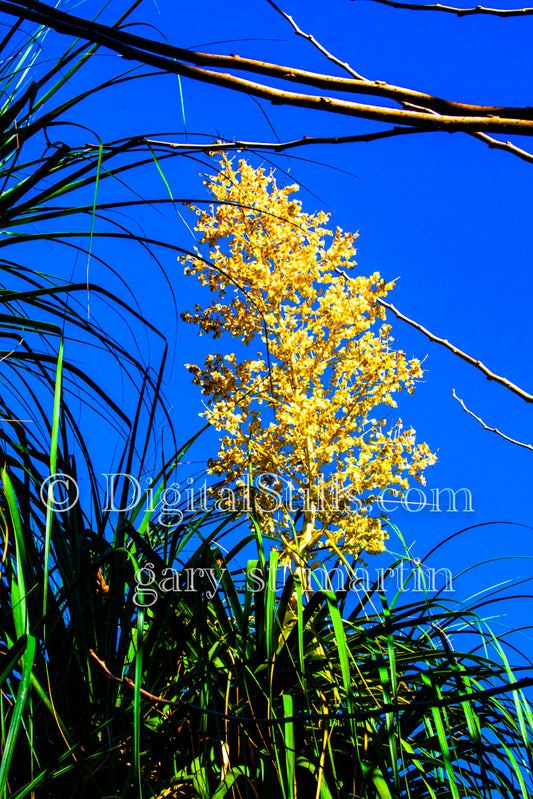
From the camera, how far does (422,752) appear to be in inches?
56.7

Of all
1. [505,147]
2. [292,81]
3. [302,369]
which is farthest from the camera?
[302,369]

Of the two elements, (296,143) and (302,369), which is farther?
(302,369)

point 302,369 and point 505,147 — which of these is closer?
point 505,147

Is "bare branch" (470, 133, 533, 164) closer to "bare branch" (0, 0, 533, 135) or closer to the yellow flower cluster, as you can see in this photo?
"bare branch" (0, 0, 533, 135)

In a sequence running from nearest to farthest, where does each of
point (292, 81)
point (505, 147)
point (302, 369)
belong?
point (292, 81)
point (505, 147)
point (302, 369)

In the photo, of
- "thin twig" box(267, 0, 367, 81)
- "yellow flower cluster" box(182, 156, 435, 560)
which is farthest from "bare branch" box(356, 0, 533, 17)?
"yellow flower cluster" box(182, 156, 435, 560)

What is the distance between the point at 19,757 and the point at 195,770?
0.39 meters

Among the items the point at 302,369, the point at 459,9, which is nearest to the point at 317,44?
the point at 459,9

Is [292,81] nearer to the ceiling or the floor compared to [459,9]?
nearer to the floor

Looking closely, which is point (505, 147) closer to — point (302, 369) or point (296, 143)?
point (296, 143)

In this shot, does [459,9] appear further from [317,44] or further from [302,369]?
[302,369]

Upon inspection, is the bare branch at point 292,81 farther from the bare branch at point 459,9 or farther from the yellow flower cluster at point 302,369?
the yellow flower cluster at point 302,369

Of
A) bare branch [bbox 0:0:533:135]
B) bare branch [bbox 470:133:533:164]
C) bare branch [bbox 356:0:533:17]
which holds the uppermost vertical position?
bare branch [bbox 356:0:533:17]

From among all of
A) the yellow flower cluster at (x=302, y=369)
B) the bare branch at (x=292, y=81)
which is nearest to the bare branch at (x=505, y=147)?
the bare branch at (x=292, y=81)
